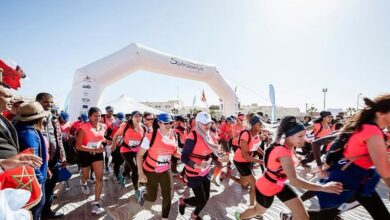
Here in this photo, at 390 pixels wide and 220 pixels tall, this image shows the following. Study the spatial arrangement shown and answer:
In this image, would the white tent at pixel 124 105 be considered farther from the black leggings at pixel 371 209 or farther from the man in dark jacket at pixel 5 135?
the black leggings at pixel 371 209

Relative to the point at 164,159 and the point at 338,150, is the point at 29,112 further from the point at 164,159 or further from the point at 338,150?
the point at 338,150

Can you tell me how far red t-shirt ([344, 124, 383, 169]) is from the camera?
2442 mm

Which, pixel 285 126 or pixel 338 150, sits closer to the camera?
pixel 338 150

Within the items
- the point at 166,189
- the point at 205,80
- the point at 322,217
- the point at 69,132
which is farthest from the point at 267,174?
the point at 205,80

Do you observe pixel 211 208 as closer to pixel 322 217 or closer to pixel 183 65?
pixel 322 217

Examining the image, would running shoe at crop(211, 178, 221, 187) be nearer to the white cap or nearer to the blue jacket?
the white cap

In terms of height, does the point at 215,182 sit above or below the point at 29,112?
below

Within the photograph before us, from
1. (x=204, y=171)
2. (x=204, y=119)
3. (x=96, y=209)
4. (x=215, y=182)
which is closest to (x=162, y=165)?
(x=204, y=171)

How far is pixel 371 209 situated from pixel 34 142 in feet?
11.3

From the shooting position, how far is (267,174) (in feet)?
10.1

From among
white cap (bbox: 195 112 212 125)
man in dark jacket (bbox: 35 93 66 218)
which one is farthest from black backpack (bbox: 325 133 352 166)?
man in dark jacket (bbox: 35 93 66 218)

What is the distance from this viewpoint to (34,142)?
250 centimetres

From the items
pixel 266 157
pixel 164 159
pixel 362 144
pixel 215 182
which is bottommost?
pixel 215 182

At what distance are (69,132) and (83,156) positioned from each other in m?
2.77
